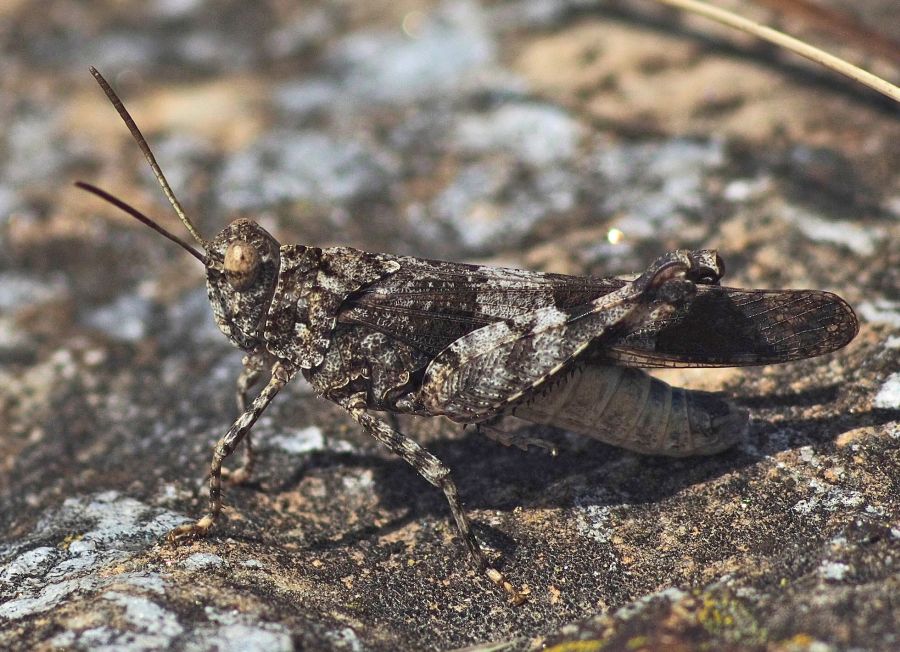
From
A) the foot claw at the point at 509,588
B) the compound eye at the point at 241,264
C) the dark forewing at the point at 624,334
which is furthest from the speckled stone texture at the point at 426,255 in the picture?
the compound eye at the point at 241,264

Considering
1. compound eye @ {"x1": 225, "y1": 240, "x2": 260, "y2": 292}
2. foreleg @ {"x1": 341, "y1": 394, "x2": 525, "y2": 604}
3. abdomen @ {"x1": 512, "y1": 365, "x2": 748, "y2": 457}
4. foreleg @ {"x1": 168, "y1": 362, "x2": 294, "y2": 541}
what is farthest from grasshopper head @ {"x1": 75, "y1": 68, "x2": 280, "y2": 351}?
abdomen @ {"x1": 512, "y1": 365, "x2": 748, "y2": 457}

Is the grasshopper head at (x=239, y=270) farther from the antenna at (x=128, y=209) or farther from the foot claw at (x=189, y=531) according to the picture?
the foot claw at (x=189, y=531)

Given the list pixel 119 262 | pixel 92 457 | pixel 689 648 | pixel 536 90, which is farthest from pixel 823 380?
pixel 119 262

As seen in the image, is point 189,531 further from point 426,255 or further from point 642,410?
point 426,255

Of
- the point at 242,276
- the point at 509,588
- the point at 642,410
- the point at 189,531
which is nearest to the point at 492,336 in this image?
the point at 642,410

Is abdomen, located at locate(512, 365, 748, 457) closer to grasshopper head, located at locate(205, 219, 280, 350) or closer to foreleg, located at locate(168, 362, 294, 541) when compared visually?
foreleg, located at locate(168, 362, 294, 541)

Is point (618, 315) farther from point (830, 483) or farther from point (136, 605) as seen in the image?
point (136, 605)
